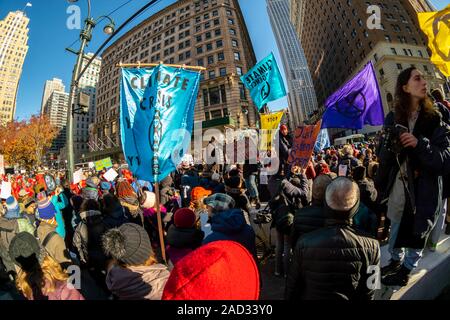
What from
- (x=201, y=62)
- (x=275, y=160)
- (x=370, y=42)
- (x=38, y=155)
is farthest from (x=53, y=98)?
(x=275, y=160)

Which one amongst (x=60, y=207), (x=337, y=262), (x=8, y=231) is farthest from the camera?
(x=60, y=207)

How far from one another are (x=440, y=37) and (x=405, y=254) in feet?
15.6

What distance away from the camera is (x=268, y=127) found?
826 centimetres

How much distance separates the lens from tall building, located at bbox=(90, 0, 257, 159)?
35.5 metres

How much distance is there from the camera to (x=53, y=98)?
11738 cm

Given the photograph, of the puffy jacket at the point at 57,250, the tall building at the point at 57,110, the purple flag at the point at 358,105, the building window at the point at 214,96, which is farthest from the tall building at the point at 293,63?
the puffy jacket at the point at 57,250

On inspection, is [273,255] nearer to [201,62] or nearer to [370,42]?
[201,62]

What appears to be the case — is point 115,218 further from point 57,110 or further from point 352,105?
point 57,110

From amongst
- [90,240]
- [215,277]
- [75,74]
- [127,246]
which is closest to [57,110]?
[75,74]

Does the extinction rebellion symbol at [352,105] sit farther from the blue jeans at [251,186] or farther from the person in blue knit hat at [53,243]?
the person in blue knit hat at [53,243]

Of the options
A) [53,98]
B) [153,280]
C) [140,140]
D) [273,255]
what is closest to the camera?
[153,280]

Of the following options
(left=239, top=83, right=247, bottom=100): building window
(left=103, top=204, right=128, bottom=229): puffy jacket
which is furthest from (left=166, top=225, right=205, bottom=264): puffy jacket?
(left=239, top=83, right=247, bottom=100): building window

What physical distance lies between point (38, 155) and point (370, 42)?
59.8 m

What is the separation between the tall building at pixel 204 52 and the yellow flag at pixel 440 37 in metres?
28.3
